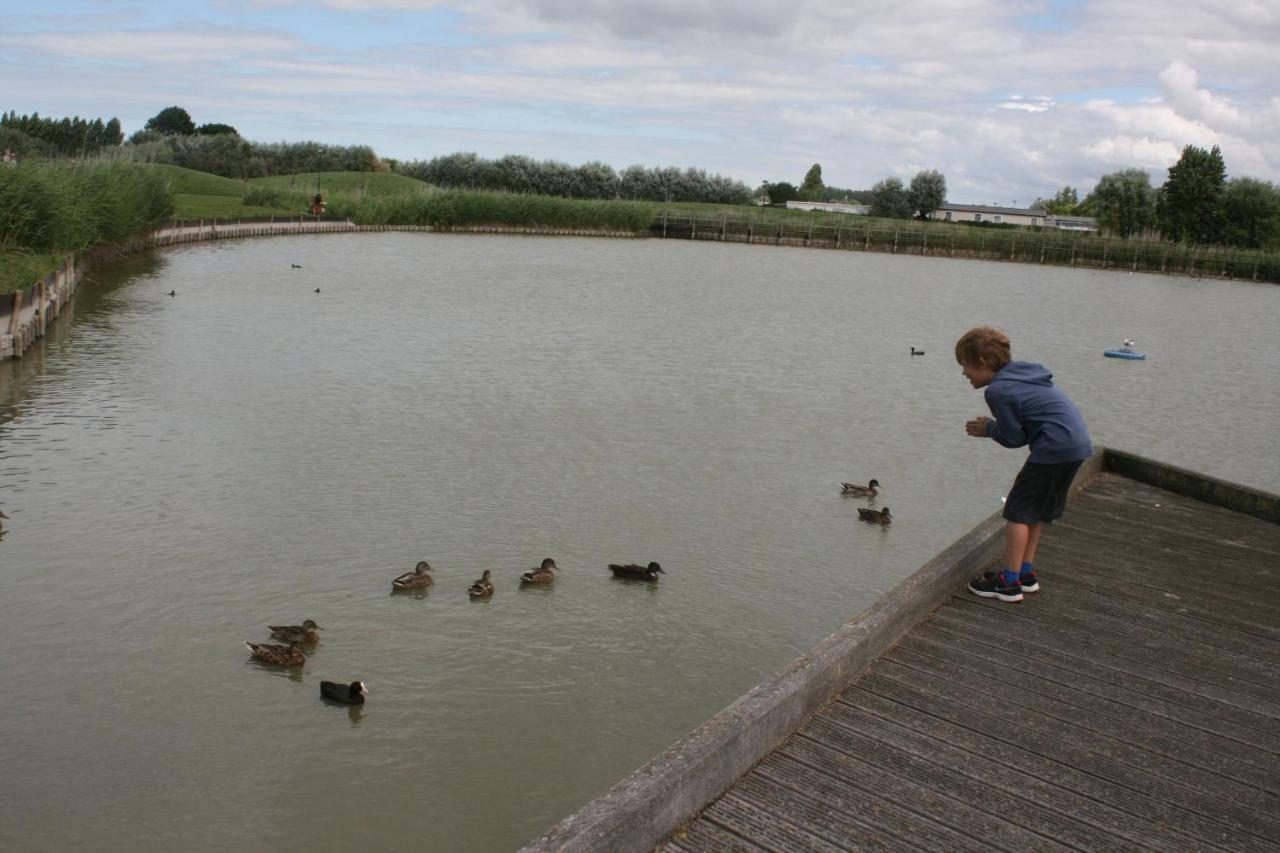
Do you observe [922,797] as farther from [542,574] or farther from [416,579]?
[416,579]

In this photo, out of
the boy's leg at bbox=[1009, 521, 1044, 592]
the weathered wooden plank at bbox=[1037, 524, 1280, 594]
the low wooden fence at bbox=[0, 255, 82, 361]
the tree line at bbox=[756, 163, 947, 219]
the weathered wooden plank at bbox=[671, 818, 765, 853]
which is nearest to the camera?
the weathered wooden plank at bbox=[671, 818, 765, 853]

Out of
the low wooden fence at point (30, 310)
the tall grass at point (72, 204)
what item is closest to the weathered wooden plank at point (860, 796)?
the low wooden fence at point (30, 310)

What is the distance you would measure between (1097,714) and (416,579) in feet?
18.2

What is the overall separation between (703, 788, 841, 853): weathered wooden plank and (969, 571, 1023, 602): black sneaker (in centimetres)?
275

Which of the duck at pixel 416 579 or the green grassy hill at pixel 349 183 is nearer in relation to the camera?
the duck at pixel 416 579

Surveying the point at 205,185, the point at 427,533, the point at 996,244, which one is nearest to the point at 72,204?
the point at 427,533

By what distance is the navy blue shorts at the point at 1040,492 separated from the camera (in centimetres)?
603

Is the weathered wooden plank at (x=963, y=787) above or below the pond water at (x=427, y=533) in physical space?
above

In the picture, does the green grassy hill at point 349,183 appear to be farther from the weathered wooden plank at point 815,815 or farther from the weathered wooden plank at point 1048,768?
the weathered wooden plank at point 815,815

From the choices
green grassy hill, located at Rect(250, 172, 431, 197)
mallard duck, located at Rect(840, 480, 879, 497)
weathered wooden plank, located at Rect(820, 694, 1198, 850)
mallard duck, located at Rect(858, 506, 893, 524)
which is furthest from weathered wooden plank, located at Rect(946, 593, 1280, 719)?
green grassy hill, located at Rect(250, 172, 431, 197)

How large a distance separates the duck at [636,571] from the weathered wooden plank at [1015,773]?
4716 mm

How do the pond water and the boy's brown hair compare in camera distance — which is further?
the pond water

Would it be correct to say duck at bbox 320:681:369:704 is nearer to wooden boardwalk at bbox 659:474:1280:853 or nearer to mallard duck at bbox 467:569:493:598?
mallard duck at bbox 467:569:493:598

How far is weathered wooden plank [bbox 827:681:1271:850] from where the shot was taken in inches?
156
